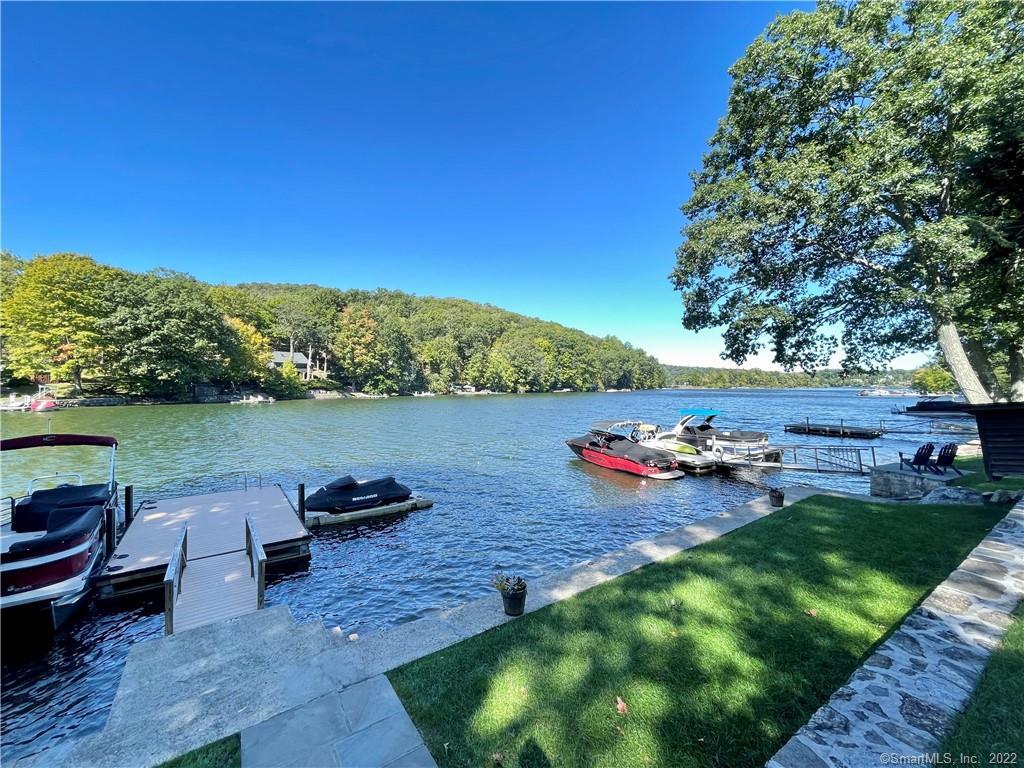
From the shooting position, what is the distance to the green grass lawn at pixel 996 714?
241 centimetres

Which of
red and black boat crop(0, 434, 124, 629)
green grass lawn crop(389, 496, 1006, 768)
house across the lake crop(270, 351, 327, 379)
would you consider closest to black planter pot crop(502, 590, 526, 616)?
green grass lawn crop(389, 496, 1006, 768)

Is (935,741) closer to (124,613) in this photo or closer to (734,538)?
(734,538)

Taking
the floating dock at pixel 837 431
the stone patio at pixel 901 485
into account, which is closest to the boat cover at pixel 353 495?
the stone patio at pixel 901 485

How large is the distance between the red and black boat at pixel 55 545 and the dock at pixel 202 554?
1.87 ft

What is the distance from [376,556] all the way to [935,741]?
9497 millimetres

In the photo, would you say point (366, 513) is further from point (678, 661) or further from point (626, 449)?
point (626, 449)

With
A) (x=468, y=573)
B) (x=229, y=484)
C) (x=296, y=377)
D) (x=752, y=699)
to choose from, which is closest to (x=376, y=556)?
(x=468, y=573)

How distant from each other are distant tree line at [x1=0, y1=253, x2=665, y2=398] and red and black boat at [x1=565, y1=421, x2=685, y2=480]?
50221 mm

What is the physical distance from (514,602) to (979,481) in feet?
47.4

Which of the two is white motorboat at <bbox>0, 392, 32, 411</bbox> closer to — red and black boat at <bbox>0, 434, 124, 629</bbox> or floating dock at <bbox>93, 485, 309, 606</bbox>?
floating dock at <bbox>93, 485, 309, 606</bbox>

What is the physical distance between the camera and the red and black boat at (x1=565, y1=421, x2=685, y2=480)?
17253 mm

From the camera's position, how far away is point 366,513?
12.0 metres

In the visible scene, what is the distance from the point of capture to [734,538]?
767cm

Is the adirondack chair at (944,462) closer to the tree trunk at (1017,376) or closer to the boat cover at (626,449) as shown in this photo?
the tree trunk at (1017,376)
